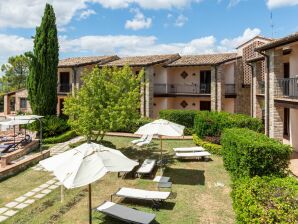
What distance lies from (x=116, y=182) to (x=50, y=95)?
1512 centimetres

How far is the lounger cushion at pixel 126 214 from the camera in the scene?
8492 millimetres

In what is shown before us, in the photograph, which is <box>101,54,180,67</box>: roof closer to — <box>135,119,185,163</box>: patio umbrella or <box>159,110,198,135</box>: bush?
<box>159,110,198,135</box>: bush

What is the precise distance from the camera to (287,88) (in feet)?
55.5

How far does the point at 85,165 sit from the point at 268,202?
4.62 m

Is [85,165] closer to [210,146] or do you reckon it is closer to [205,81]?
[210,146]

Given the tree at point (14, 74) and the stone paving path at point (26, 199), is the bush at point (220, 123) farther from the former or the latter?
the tree at point (14, 74)

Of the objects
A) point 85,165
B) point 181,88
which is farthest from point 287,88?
point 181,88

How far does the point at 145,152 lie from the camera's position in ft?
61.5

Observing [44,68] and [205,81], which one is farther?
[205,81]

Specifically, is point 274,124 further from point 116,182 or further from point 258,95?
point 116,182

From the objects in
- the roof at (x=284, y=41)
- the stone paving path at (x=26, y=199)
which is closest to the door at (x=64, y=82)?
the stone paving path at (x=26, y=199)

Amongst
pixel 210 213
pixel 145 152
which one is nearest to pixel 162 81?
pixel 145 152

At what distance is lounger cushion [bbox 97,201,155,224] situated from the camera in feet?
27.9

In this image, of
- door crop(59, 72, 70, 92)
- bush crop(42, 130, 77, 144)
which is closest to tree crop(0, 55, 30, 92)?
door crop(59, 72, 70, 92)
